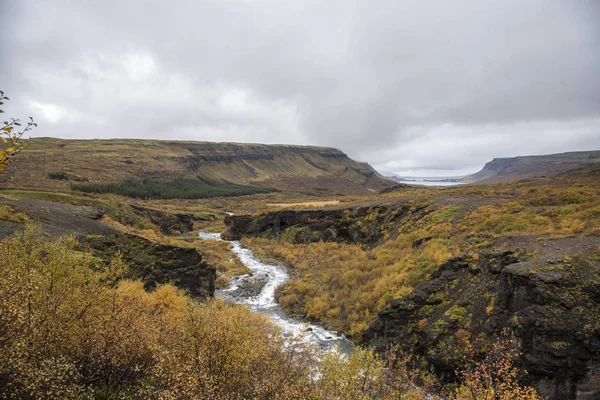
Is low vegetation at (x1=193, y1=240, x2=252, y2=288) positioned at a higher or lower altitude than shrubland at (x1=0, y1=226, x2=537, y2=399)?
lower

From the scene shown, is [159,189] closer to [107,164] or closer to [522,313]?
[107,164]

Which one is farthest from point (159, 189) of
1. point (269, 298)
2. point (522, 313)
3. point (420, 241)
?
point (522, 313)

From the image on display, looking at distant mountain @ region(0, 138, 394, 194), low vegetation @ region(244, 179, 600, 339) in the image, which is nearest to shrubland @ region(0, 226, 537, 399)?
low vegetation @ region(244, 179, 600, 339)

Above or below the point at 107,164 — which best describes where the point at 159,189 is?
below

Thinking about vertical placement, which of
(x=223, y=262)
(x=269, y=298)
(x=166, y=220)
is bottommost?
(x=269, y=298)

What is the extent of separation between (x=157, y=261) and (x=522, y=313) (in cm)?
2023

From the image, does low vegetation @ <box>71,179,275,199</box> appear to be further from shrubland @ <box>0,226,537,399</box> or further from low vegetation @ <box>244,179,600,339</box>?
shrubland @ <box>0,226,537,399</box>

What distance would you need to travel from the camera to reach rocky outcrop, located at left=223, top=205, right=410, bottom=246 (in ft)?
116

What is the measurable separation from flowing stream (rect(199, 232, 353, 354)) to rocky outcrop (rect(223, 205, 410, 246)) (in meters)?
8.70

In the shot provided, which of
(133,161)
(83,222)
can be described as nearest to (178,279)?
(83,222)

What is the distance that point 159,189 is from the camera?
115 m

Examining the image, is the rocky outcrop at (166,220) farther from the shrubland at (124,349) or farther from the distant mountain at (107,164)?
the shrubland at (124,349)

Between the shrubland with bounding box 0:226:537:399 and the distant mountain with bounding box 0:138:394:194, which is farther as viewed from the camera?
the distant mountain with bounding box 0:138:394:194

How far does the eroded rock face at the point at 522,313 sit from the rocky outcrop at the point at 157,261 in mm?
12595
